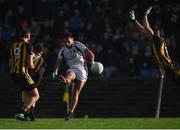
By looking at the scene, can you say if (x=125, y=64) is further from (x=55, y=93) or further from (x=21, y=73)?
(x=21, y=73)

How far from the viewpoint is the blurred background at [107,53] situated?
28.1 metres

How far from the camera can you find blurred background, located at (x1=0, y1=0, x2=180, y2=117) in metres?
28.1

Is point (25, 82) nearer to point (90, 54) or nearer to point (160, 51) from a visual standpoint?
point (90, 54)

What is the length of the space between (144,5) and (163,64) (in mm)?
9300

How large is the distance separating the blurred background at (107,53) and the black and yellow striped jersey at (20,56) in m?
6.65

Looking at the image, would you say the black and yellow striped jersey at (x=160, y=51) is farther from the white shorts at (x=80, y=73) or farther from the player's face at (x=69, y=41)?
the player's face at (x=69, y=41)

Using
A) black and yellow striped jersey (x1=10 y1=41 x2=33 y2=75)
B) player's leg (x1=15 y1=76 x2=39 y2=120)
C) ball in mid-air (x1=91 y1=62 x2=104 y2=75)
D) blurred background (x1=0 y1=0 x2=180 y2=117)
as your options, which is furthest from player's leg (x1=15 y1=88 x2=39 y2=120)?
blurred background (x1=0 y1=0 x2=180 y2=117)

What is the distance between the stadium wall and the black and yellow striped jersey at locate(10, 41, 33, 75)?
681cm

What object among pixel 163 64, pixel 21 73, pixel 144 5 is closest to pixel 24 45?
pixel 21 73

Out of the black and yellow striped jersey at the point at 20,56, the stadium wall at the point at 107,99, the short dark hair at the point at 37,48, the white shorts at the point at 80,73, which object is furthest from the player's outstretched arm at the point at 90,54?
the stadium wall at the point at 107,99

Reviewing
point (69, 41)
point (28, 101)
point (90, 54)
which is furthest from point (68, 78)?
point (28, 101)

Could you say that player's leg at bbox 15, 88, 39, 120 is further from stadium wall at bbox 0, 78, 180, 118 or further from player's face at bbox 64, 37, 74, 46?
stadium wall at bbox 0, 78, 180, 118

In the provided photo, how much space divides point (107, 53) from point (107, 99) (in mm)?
1491

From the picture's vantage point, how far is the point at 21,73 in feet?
70.9
